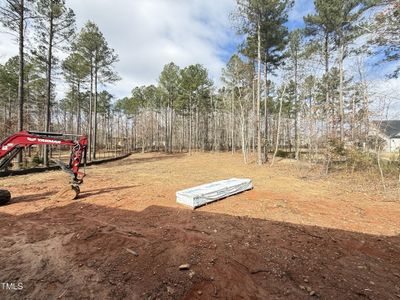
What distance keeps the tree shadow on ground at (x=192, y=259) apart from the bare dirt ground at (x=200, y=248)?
0.02m

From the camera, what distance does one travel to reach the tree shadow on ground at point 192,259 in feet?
8.52

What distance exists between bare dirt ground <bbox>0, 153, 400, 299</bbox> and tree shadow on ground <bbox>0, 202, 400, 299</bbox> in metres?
0.02

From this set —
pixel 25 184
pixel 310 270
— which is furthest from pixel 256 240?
pixel 25 184

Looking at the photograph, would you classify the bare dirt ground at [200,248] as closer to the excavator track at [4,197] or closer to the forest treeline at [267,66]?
the excavator track at [4,197]

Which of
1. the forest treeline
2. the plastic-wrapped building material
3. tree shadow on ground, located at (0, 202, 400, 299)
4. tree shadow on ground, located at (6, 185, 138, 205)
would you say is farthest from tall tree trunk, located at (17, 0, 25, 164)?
the plastic-wrapped building material

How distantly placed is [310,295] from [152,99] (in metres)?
36.7

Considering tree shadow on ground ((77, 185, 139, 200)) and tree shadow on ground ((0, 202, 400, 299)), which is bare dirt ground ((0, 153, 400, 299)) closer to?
tree shadow on ground ((0, 202, 400, 299))

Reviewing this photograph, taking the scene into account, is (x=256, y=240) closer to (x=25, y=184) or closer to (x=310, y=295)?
(x=310, y=295)

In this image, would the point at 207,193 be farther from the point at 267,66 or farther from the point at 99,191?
the point at 267,66

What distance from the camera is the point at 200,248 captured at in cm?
362

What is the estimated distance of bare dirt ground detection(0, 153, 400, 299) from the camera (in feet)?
8.63

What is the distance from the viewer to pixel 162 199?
21.9 feet

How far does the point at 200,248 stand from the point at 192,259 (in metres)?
0.38

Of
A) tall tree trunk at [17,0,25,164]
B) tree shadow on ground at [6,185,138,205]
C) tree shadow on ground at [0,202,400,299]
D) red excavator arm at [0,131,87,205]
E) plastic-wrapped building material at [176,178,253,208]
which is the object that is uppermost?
tall tree trunk at [17,0,25,164]
